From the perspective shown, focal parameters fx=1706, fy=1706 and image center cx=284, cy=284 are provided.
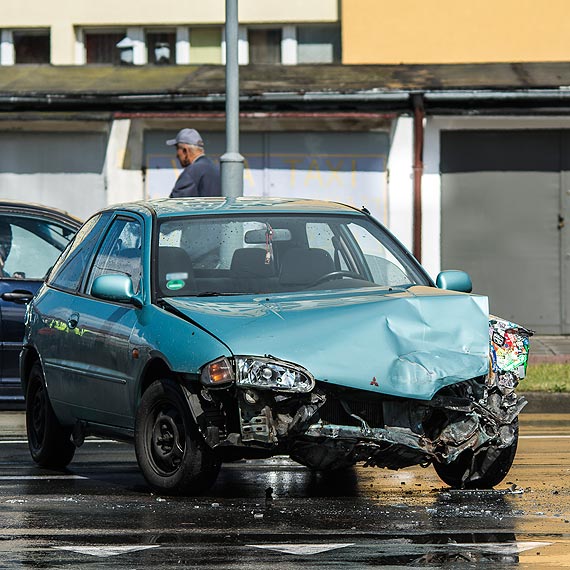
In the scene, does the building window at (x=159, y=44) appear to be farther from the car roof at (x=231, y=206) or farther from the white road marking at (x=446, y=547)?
the white road marking at (x=446, y=547)

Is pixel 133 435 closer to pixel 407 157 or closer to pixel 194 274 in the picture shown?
pixel 194 274

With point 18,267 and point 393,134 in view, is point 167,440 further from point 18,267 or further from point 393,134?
point 393,134

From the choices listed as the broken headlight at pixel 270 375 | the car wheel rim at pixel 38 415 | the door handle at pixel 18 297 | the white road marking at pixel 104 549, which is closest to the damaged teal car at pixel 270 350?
the broken headlight at pixel 270 375

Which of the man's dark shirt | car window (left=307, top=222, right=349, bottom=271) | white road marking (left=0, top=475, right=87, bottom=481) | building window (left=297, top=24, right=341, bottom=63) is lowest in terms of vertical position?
white road marking (left=0, top=475, right=87, bottom=481)

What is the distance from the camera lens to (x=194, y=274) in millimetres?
9516

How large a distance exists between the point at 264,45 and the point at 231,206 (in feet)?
50.7

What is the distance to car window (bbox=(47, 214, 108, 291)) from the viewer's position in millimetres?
10477

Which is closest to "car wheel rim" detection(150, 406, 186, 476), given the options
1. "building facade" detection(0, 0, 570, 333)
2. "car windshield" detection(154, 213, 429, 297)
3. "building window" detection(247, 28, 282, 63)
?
"car windshield" detection(154, 213, 429, 297)

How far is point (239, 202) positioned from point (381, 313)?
187cm

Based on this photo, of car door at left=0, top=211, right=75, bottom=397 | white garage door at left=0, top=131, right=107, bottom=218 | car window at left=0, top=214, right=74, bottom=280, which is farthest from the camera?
white garage door at left=0, top=131, right=107, bottom=218

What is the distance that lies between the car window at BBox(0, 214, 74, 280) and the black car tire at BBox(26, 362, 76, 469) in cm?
267

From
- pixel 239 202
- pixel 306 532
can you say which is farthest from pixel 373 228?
pixel 306 532

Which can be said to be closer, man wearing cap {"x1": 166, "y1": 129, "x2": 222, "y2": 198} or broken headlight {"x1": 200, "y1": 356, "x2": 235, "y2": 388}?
broken headlight {"x1": 200, "y1": 356, "x2": 235, "y2": 388}

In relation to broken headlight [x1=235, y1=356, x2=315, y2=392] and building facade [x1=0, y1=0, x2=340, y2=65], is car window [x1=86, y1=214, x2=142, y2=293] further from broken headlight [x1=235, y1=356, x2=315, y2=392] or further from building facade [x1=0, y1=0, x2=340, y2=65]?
building facade [x1=0, y1=0, x2=340, y2=65]
